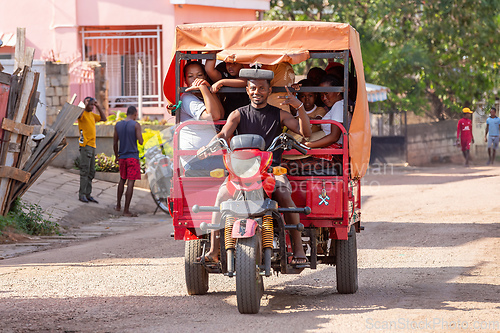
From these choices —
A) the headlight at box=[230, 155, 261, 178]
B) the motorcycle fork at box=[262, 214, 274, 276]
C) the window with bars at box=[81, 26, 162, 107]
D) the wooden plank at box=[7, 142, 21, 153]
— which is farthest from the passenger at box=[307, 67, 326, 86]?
the window with bars at box=[81, 26, 162, 107]

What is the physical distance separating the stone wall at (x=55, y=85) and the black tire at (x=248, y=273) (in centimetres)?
1248

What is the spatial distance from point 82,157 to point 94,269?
6.23 meters

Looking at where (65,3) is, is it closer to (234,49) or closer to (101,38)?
(101,38)

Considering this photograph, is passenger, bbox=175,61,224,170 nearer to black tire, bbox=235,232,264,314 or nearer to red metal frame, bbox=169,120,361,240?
red metal frame, bbox=169,120,361,240

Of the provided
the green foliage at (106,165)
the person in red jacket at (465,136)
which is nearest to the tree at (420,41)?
the person in red jacket at (465,136)

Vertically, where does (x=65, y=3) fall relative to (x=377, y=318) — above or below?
above

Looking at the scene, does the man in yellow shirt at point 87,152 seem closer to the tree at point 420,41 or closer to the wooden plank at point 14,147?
the wooden plank at point 14,147

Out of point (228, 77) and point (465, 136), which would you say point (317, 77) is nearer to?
point (228, 77)

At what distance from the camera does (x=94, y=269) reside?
8039 mm

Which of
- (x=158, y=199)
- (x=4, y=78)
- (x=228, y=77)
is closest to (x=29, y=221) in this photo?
(x=4, y=78)

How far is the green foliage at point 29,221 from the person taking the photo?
35.0 feet

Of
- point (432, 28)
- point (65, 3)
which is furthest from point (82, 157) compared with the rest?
point (432, 28)

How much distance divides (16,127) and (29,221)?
4.82 ft

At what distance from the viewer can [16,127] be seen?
10477 mm
